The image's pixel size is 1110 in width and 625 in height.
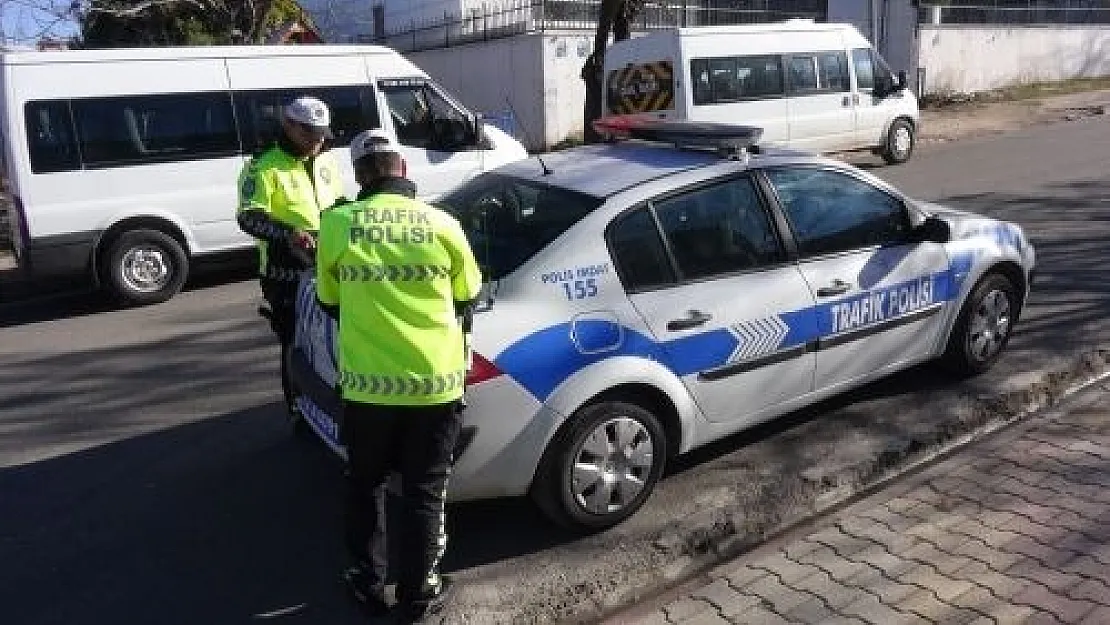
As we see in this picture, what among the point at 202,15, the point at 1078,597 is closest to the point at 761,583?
the point at 1078,597

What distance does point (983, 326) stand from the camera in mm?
5449

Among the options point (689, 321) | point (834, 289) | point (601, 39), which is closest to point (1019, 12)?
point (601, 39)

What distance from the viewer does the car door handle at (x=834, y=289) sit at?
458 centimetres

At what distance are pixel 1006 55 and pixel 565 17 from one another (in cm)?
1365

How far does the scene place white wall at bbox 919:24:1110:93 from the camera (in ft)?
78.9

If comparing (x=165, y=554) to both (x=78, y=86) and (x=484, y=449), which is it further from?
(x=78, y=86)

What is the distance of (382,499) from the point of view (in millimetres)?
3479

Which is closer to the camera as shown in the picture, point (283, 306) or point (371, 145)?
point (371, 145)

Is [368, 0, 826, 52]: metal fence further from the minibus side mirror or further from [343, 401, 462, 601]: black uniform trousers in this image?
[343, 401, 462, 601]: black uniform trousers

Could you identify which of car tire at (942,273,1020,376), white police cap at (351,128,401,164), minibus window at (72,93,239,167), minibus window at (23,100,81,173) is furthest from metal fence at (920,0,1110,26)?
white police cap at (351,128,401,164)

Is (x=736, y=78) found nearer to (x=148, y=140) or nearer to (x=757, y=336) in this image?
(x=148, y=140)

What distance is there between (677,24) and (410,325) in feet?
63.3

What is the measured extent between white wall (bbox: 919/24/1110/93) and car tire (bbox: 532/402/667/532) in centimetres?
2233

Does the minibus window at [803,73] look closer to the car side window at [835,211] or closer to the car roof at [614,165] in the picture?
the car side window at [835,211]
